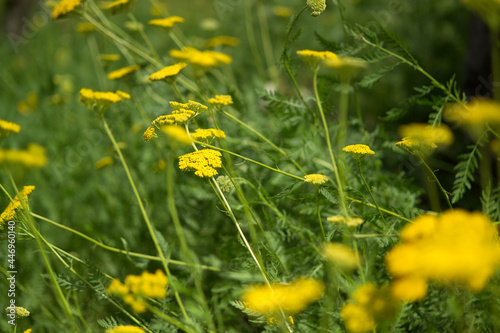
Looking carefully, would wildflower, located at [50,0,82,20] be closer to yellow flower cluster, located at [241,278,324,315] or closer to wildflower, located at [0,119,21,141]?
wildflower, located at [0,119,21,141]

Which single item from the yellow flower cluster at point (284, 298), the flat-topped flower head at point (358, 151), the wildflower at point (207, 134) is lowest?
the yellow flower cluster at point (284, 298)

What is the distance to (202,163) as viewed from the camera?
112 cm

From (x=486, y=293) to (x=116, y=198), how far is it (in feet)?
6.43

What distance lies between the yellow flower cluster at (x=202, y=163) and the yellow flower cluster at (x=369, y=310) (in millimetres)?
490

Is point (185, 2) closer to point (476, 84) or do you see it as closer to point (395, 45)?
point (476, 84)

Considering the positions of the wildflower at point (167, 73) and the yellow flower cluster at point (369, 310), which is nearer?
the yellow flower cluster at point (369, 310)

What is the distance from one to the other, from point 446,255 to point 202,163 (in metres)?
0.66

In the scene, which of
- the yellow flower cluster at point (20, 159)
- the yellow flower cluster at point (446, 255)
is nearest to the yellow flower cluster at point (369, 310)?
the yellow flower cluster at point (446, 255)

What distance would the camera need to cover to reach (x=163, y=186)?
7.74 feet

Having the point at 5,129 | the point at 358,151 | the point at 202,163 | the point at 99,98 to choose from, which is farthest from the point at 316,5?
the point at 5,129

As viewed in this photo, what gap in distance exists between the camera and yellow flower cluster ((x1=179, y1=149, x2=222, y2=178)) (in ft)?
3.62

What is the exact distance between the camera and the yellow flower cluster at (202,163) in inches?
43.4

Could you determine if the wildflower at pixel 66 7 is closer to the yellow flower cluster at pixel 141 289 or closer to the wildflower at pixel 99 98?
the wildflower at pixel 99 98

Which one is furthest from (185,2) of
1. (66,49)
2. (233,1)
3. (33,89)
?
(33,89)
